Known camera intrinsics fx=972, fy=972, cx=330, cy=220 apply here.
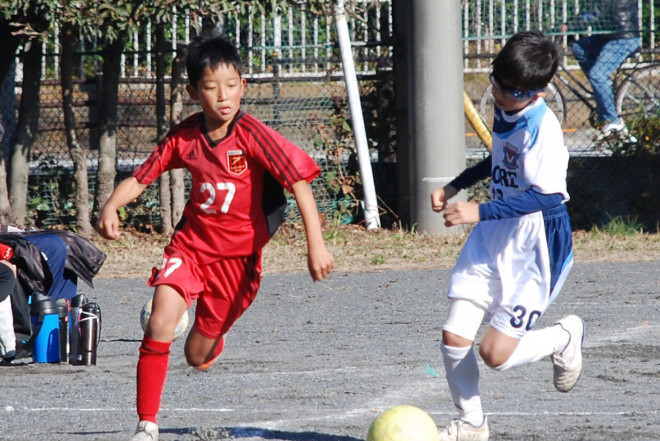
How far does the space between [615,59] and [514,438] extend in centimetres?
885

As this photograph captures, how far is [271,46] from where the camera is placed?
11.4 metres

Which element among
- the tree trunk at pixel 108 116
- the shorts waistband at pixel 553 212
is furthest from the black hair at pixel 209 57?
the tree trunk at pixel 108 116

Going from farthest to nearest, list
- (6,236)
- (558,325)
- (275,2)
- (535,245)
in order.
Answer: (275,2)
(6,236)
(558,325)
(535,245)

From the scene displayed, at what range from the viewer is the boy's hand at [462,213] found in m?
3.85

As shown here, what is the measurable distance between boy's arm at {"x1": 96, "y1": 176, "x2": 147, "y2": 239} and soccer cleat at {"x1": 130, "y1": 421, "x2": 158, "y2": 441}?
2.69 feet

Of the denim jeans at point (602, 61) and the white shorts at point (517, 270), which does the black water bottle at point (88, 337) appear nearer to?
the white shorts at point (517, 270)

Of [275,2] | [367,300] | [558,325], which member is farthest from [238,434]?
[275,2]

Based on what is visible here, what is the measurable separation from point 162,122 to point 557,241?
7496 millimetres

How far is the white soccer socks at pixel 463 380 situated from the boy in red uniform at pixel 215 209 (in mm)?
658

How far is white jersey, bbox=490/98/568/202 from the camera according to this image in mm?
3986

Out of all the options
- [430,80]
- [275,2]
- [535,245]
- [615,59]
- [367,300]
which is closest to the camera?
[535,245]

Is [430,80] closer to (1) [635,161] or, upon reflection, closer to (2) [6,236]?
(1) [635,161]

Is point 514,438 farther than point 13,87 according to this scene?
No

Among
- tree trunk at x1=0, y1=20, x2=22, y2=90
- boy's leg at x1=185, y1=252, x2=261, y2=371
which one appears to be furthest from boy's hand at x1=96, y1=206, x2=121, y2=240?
tree trunk at x1=0, y1=20, x2=22, y2=90
